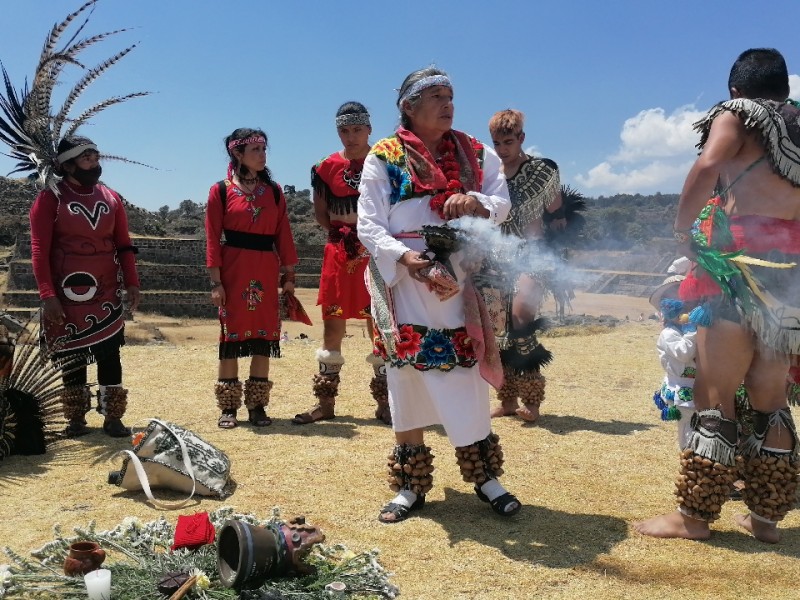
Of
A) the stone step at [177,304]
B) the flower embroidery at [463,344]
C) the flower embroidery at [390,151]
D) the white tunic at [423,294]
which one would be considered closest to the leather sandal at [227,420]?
the white tunic at [423,294]

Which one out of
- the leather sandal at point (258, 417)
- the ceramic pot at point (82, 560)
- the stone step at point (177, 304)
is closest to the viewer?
the ceramic pot at point (82, 560)

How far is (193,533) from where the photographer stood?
9.05ft

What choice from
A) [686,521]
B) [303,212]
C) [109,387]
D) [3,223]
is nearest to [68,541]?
[109,387]

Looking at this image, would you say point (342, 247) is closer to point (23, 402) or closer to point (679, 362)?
point (23, 402)

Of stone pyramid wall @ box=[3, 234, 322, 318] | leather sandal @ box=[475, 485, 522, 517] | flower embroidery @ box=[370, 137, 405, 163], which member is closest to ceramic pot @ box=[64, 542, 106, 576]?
leather sandal @ box=[475, 485, 522, 517]

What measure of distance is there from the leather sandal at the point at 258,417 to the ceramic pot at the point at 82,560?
2612 millimetres

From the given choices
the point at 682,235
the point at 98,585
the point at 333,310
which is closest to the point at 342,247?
the point at 333,310

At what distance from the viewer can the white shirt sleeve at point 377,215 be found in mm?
3172

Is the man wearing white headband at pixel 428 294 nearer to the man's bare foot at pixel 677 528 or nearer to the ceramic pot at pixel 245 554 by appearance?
the man's bare foot at pixel 677 528

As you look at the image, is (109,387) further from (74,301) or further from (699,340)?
(699,340)

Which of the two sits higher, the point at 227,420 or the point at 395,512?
the point at 227,420

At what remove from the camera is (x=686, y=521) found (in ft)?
10.0

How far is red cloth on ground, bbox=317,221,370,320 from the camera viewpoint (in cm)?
512

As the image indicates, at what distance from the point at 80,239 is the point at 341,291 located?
1.75 m
